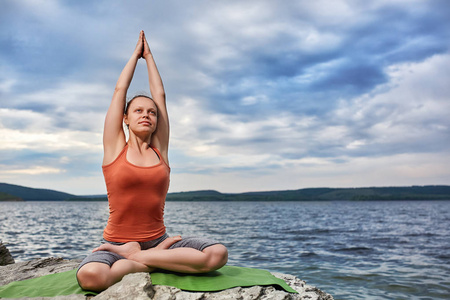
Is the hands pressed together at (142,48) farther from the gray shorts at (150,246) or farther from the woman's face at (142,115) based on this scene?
the gray shorts at (150,246)

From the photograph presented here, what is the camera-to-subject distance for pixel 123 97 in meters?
4.57

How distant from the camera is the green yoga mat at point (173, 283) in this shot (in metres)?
3.79

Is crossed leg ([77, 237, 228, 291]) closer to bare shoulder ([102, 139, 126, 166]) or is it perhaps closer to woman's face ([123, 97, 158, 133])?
bare shoulder ([102, 139, 126, 166])

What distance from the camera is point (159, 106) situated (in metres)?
4.82

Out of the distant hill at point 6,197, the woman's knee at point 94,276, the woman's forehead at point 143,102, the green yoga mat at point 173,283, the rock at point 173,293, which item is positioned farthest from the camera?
the distant hill at point 6,197

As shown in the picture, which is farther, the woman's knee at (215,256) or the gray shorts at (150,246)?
the woman's knee at (215,256)

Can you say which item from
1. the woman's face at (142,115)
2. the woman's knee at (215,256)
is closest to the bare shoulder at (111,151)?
the woman's face at (142,115)

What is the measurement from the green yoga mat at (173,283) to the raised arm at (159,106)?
1.49m

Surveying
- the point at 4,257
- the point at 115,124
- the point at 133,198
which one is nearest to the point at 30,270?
the point at 4,257

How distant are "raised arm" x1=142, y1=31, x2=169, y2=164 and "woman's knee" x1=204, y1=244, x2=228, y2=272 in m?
1.30

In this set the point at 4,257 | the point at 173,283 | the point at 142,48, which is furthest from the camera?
the point at 4,257

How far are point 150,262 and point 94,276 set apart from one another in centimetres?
61

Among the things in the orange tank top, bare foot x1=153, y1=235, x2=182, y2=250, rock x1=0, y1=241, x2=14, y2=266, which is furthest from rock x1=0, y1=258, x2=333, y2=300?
rock x1=0, y1=241, x2=14, y2=266

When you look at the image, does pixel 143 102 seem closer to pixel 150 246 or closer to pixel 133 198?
pixel 133 198
